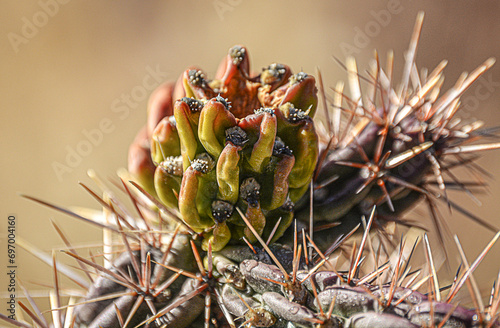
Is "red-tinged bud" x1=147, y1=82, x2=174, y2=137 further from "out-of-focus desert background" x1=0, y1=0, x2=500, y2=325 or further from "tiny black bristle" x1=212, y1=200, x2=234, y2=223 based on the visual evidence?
"out-of-focus desert background" x1=0, y1=0, x2=500, y2=325

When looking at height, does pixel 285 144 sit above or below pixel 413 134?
above

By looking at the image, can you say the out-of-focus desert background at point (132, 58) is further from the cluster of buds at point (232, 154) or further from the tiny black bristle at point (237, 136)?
the tiny black bristle at point (237, 136)

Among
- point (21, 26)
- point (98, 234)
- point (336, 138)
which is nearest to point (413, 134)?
point (336, 138)

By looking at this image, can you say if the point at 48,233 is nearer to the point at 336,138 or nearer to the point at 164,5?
Result: the point at 164,5

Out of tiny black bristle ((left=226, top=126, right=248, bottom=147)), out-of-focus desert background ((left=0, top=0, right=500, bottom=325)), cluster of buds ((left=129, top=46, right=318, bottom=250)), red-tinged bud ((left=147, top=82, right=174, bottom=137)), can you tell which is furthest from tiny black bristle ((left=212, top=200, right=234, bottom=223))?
out-of-focus desert background ((left=0, top=0, right=500, bottom=325))

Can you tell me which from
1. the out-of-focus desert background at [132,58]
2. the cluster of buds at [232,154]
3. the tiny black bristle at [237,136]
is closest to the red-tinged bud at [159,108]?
the cluster of buds at [232,154]

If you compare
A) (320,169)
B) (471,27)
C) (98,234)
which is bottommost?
(320,169)

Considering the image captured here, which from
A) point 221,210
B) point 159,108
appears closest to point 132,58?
point 159,108
